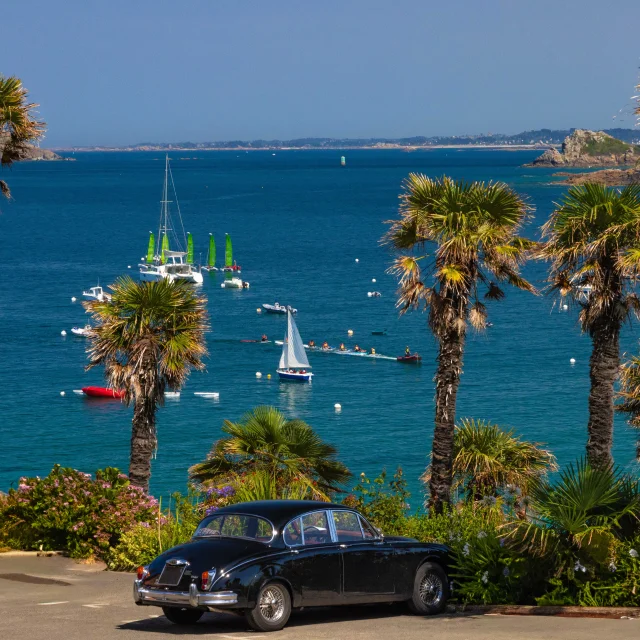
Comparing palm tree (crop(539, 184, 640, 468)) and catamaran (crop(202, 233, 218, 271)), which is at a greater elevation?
catamaran (crop(202, 233, 218, 271))

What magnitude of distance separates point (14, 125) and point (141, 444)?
24.4ft

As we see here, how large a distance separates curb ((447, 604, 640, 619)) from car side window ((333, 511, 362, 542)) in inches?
72.3

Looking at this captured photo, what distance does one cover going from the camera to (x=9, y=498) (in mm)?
20906

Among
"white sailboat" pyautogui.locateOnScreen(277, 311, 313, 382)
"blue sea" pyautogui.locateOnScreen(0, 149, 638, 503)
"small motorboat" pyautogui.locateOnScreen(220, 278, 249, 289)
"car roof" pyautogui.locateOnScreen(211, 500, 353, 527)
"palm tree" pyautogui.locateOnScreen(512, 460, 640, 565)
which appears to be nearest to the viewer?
"car roof" pyautogui.locateOnScreen(211, 500, 353, 527)

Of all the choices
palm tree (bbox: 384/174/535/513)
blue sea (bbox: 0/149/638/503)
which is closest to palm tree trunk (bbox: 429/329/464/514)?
palm tree (bbox: 384/174/535/513)

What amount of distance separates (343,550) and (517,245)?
35.9ft

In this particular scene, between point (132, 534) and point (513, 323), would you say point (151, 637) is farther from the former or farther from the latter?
point (513, 323)

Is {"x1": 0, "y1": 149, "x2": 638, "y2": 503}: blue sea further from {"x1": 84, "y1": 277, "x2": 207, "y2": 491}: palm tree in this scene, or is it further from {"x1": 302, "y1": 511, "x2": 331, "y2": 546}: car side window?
{"x1": 302, "y1": 511, "x2": 331, "y2": 546}: car side window

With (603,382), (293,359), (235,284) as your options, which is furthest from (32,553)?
(235,284)

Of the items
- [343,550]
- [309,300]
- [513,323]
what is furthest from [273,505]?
[309,300]

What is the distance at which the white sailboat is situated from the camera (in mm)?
72312

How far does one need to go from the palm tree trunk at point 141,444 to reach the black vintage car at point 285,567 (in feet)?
39.5

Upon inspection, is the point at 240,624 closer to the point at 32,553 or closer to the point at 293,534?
the point at 293,534

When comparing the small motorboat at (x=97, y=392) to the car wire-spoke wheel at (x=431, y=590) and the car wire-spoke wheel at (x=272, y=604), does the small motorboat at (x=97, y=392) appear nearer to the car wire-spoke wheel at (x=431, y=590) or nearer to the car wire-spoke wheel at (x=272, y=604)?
the car wire-spoke wheel at (x=431, y=590)
